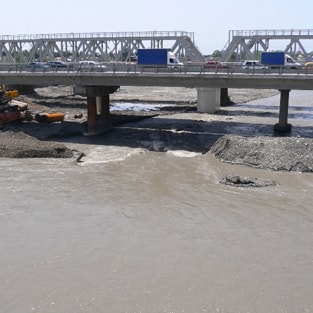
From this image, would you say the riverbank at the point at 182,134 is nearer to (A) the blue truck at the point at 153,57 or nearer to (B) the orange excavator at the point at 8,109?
(B) the orange excavator at the point at 8,109

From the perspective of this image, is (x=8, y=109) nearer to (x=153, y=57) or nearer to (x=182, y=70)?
(x=153, y=57)

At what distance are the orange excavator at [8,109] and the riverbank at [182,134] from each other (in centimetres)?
92

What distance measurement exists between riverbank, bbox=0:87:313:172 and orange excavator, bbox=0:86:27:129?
0.92 m

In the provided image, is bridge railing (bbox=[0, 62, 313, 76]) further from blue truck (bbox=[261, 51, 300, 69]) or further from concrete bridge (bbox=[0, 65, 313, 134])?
blue truck (bbox=[261, 51, 300, 69])

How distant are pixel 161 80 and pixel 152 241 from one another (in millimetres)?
22098

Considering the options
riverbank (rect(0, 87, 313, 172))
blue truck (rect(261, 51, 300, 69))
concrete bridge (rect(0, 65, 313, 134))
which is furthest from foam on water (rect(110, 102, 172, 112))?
blue truck (rect(261, 51, 300, 69))

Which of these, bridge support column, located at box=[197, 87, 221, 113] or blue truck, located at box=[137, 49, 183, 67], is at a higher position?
blue truck, located at box=[137, 49, 183, 67]

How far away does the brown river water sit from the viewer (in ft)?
46.3

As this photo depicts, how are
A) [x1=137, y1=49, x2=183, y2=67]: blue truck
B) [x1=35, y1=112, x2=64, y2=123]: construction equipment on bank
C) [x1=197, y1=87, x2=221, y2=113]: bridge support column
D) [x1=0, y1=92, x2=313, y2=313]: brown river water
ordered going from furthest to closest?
[x1=197, y1=87, x2=221, y2=113]: bridge support column → [x1=137, y1=49, x2=183, y2=67]: blue truck → [x1=35, y1=112, x2=64, y2=123]: construction equipment on bank → [x1=0, y1=92, x2=313, y2=313]: brown river water

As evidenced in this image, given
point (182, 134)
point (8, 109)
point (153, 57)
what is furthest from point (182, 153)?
point (8, 109)

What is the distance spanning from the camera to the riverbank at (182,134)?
1187 inches

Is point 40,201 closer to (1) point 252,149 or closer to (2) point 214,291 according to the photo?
(2) point 214,291

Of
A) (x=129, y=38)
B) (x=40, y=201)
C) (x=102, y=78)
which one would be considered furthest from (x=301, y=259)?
(x=129, y=38)

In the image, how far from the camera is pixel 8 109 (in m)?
42.2
